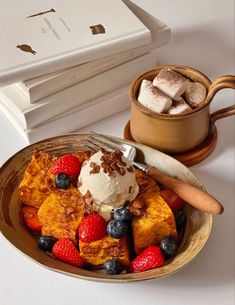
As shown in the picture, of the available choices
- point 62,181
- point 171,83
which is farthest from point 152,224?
point 171,83

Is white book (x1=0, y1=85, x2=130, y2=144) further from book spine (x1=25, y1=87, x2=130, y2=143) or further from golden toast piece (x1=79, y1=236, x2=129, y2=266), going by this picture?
golden toast piece (x1=79, y1=236, x2=129, y2=266)

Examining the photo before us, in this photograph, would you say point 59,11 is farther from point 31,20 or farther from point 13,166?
point 13,166

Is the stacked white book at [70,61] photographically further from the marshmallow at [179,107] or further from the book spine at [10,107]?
the marshmallow at [179,107]

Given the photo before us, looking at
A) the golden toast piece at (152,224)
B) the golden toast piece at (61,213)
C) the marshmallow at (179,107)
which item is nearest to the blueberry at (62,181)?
the golden toast piece at (61,213)

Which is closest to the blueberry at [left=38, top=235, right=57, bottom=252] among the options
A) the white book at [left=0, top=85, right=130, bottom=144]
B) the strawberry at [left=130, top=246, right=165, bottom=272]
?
the strawberry at [left=130, top=246, right=165, bottom=272]

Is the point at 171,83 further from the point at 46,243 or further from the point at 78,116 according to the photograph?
the point at 46,243

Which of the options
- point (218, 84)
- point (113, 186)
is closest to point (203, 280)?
point (113, 186)
